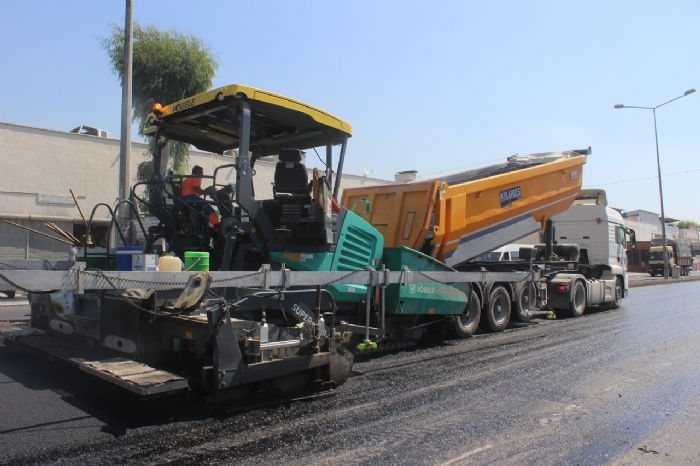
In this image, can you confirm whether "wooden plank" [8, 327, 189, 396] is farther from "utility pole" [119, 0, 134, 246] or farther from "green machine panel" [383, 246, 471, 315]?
"utility pole" [119, 0, 134, 246]

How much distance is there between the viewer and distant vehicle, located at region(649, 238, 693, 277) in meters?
38.1

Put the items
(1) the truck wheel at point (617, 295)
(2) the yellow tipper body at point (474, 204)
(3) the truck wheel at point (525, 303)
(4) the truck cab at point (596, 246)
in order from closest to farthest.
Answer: (2) the yellow tipper body at point (474, 204)
(3) the truck wheel at point (525, 303)
(4) the truck cab at point (596, 246)
(1) the truck wheel at point (617, 295)

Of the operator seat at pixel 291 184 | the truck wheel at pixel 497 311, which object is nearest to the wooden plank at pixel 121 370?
the operator seat at pixel 291 184

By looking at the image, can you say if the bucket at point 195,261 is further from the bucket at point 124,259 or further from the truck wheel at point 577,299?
the truck wheel at point 577,299

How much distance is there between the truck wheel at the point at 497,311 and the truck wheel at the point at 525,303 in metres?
0.60

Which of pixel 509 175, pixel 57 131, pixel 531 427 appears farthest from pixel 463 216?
pixel 57 131

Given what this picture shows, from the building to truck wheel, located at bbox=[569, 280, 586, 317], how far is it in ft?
37.2

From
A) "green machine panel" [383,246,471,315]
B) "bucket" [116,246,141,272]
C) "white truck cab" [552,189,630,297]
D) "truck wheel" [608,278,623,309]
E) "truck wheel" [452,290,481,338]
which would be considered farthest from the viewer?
"truck wheel" [608,278,623,309]

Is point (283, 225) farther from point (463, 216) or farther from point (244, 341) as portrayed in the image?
point (463, 216)

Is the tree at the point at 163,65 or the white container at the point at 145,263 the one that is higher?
the tree at the point at 163,65

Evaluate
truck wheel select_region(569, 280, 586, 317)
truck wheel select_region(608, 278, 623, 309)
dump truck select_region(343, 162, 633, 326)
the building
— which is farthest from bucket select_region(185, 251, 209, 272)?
the building

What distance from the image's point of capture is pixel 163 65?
16531 mm

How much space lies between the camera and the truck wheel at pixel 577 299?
42.2 feet

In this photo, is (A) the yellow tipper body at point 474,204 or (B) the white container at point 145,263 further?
(A) the yellow tipper body at point 474,204
